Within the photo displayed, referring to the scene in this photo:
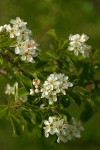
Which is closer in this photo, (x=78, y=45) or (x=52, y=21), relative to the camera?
(x=78, y=45)

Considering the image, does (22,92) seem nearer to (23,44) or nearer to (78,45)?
(23,44)

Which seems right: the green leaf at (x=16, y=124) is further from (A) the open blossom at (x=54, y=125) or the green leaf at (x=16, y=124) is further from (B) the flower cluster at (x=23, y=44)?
(B) the flower cluster at (x=23, y=44)

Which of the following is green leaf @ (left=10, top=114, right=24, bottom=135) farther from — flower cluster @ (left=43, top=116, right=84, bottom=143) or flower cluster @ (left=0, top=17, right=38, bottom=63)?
flower cluster @ (left=0, top=17, right=38, bottom=63)

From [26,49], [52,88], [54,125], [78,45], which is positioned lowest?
[54,125]

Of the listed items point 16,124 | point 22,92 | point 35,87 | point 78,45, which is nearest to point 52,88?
point 35,87

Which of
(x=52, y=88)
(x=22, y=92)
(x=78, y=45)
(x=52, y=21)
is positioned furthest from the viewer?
(x=52, y=21)

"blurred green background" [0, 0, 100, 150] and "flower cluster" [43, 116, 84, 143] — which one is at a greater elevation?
"blurred green background" [0, 0, 100, 150]

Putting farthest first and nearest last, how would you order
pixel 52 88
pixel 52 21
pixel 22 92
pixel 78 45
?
1. pixel 52 21
2. pixel 78 45
3. pixel 22 92
4. pixel 52 88

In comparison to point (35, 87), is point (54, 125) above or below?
below

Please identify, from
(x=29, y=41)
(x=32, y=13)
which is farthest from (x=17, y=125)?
(x=32, y=13)

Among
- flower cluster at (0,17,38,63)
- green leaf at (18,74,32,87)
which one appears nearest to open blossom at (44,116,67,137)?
green leaf at (18,74,32,87)

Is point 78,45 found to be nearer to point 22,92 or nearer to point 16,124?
point 22,92

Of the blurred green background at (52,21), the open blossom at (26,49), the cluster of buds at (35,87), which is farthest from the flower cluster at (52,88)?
the blurred green background at (52,21)
